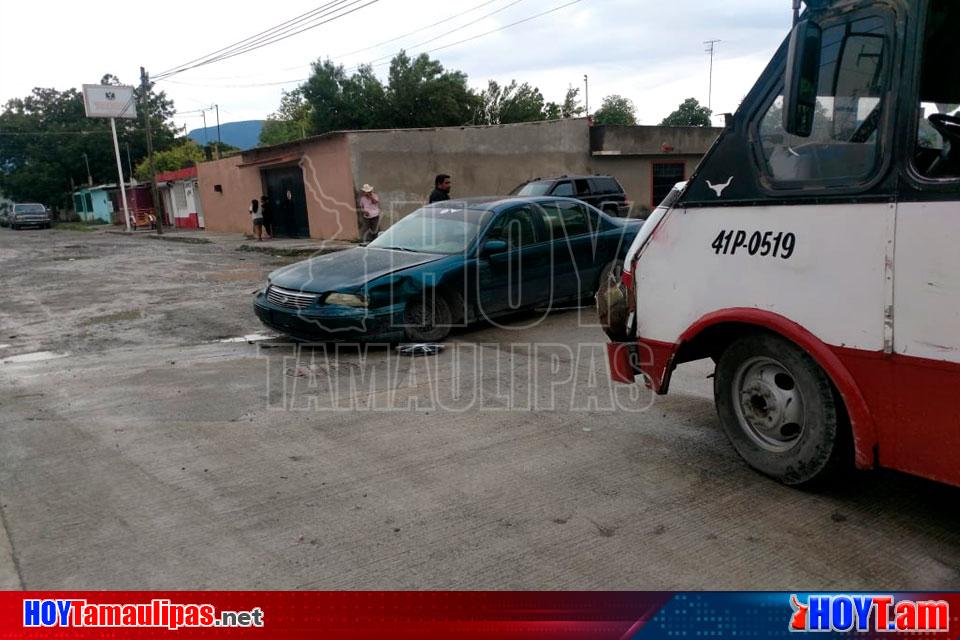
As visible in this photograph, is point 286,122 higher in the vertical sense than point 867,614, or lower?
higher

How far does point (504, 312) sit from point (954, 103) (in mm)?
5337

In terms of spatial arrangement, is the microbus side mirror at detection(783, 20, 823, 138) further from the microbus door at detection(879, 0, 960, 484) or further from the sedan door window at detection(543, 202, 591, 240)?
the sedan door window at detection(543, 202, 591, 240)

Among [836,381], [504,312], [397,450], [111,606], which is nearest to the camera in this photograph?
[111,606]

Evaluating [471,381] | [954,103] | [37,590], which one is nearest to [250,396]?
[471,381]

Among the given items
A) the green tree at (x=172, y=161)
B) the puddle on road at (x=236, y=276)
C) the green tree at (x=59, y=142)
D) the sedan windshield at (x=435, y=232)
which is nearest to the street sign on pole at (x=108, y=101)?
the green tree at (x=172, y=161)

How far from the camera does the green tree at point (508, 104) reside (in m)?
52.8

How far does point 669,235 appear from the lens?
159 inches

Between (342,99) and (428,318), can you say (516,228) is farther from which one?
(342,99)

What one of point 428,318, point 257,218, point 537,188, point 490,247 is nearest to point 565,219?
point 490,247

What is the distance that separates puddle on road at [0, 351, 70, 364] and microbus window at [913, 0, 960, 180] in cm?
779

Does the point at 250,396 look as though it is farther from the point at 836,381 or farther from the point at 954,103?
the point at 954,103

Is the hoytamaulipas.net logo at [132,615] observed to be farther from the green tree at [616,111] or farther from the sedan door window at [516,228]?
the green tree at [616,111]

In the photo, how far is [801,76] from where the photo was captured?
3.03 meters

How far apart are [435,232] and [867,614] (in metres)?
6.02
